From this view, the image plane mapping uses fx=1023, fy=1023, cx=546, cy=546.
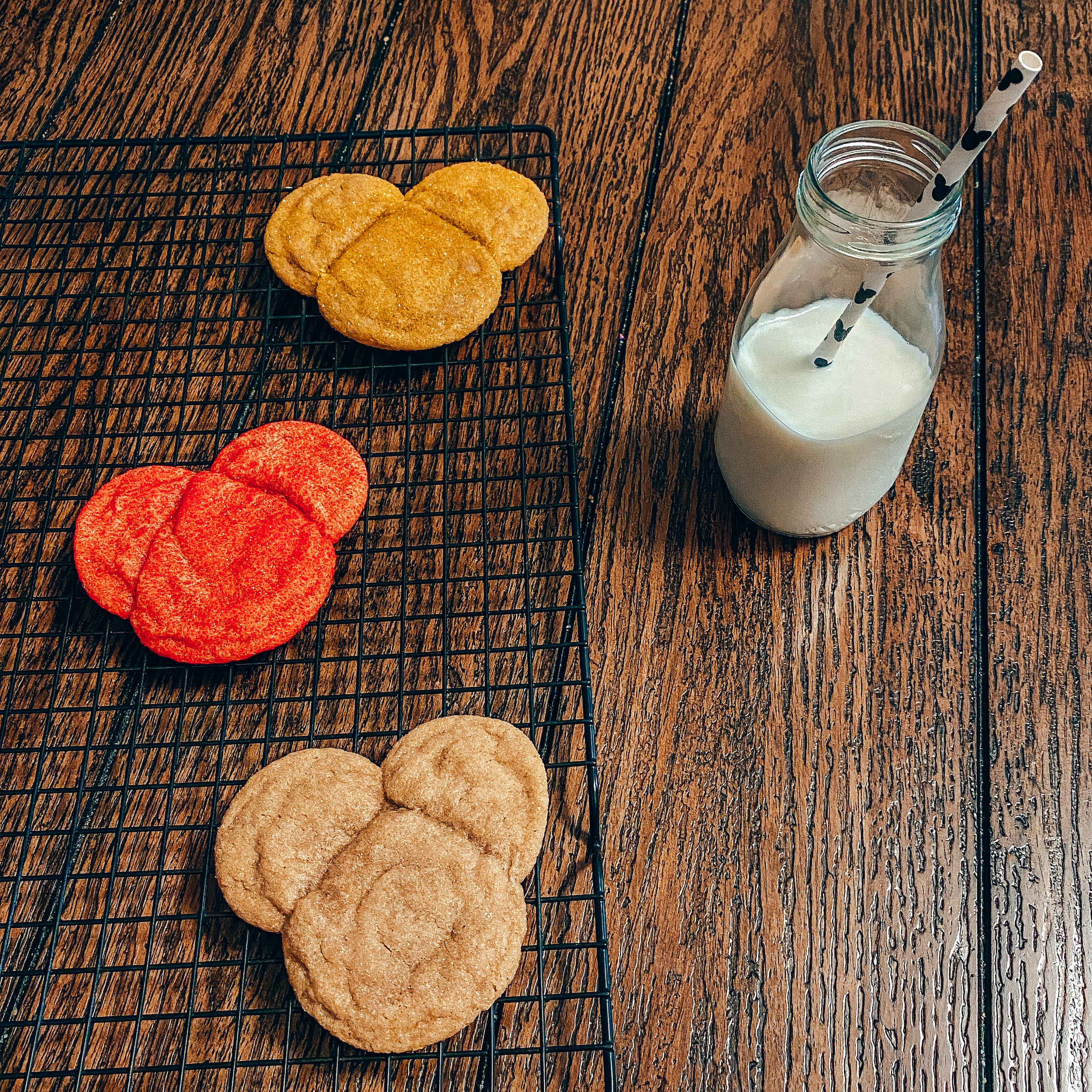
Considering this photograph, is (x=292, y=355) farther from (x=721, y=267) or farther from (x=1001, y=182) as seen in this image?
(x=1001, y=182)

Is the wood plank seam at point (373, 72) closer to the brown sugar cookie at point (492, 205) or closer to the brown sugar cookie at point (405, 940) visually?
the brown sugar cookie at point (492, 205)

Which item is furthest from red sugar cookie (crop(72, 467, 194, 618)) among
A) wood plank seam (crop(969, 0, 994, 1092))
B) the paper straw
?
wood plank seam (crop(969, 0, 994, 1092))

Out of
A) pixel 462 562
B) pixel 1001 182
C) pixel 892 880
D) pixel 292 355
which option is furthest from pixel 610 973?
pixel 1001 182

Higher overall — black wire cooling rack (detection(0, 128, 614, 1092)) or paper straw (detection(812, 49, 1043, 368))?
paper straw (detection(812, 49, 1043, 368))

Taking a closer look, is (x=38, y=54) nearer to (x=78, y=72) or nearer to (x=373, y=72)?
(x=78, y=72)

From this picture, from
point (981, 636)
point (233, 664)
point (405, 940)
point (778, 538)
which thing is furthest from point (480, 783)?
point (981, 636)

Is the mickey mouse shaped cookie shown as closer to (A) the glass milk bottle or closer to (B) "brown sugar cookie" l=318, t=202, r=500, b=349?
(B) "brown sugar cookie" l=318, t=202, r=500, b=349
